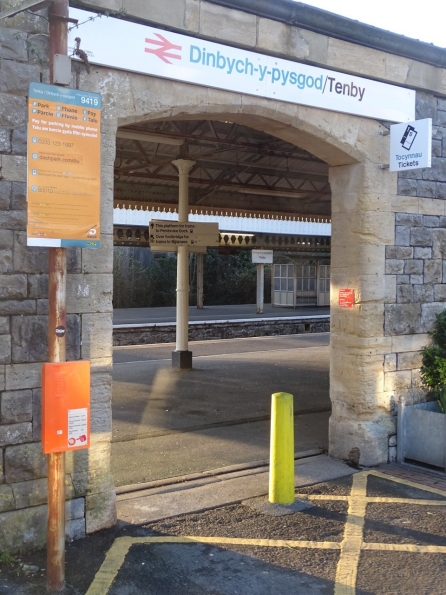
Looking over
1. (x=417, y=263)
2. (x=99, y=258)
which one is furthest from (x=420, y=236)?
(x=99, y=258)

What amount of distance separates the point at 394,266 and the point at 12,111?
407 centimetres

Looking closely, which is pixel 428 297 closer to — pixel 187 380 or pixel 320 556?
pixel 320 556

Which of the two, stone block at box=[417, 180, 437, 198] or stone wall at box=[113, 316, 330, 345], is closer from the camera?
stone block at box=[417, 180, 437, 198]

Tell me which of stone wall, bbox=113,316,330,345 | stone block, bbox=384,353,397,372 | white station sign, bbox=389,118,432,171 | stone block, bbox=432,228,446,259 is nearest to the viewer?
white station sign, bbox=389,118,432,171

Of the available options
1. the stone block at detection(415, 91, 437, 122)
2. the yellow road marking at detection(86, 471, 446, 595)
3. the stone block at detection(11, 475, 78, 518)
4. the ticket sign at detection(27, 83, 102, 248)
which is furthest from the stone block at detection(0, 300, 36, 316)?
the stone block at detection(415, 91, 437, 122)

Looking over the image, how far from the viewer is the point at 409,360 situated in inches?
270

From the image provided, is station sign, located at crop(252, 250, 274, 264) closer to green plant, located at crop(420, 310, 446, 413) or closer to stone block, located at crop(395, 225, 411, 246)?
green plant, located at crop(420, 310, 446, 413)

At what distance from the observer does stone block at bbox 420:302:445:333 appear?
6.98 metres

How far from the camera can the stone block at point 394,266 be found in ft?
21.8

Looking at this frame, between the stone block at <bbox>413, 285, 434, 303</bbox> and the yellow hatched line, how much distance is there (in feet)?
6.61

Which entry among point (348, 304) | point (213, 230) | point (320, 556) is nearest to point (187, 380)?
point (213, 230)

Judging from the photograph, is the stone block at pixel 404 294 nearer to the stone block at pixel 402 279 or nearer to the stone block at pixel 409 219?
the stone block at pixel 402 279

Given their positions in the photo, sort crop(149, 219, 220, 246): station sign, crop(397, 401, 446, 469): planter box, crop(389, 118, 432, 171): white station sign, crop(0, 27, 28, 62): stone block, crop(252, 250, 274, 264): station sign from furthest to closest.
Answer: crop(252, 250, 274, 264): station sign < crop(149, 219, 220, 246): station sign < crop(397, 401, 446, 469): planter box < crop(389, 118, 432, 171): white station sign < crop(0, 27, 28, 62): stone block

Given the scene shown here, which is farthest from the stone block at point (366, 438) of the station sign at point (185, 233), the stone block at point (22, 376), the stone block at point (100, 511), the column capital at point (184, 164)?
the column capital at point (184, 164)
